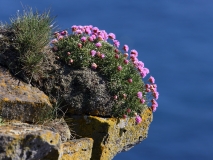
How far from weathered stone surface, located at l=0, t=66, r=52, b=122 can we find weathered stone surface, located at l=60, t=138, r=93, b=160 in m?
0.70

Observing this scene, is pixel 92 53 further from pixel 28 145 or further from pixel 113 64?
pixel 28 145

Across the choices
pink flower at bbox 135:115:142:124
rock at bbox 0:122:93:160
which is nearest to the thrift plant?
pink flower at bbox 135:115:142:124

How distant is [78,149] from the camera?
8352mm

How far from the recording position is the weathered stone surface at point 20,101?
8.42 meters

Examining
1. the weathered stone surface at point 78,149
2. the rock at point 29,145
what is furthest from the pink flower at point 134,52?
the rock at point 29,145

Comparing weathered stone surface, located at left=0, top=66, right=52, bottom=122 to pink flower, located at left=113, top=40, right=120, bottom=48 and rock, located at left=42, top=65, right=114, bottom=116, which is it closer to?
rock, located at left=42, top=65, right=114, bottom=116

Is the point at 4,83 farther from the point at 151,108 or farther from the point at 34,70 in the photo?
the point at 151,108

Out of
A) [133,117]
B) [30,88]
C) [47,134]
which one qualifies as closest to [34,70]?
[30,88]

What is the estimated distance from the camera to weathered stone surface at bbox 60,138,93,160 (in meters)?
8.16

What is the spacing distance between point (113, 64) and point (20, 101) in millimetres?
1963

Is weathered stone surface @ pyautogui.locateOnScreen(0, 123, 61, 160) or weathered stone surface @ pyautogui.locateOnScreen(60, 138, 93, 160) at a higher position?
weathered stone surface @ pyautogui.locateOnScreen(60, 138, 93, 160)

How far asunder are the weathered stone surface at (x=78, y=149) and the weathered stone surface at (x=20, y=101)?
70 centimetres

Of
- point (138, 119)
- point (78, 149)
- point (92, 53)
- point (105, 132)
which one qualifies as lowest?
point (78, 149)

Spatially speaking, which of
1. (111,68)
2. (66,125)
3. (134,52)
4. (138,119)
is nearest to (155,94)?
(138,119)
